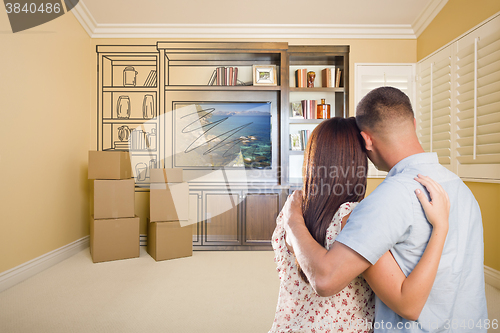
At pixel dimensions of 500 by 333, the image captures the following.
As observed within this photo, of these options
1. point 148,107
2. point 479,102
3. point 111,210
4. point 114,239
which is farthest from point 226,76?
point 479,102

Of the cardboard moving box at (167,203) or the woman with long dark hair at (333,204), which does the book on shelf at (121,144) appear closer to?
the cardboard moving box at (167,203)

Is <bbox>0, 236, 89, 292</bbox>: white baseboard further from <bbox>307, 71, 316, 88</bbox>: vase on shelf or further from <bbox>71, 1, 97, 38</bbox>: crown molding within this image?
<bbox>307, 71, 316, 88</bbox>: vase on shelf

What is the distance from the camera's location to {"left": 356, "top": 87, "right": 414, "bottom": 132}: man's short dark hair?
2.38 feet

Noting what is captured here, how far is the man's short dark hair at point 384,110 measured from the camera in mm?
726

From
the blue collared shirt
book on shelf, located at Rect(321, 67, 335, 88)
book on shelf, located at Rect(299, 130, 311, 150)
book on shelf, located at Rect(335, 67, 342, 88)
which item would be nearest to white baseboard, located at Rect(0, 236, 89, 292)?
the blue collared shirt

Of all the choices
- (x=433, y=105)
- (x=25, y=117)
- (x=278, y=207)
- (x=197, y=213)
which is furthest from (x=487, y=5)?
(x=25, y=117)

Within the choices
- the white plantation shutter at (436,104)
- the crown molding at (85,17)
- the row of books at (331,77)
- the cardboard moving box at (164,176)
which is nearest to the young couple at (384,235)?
the cardboard moving box at (164,176)

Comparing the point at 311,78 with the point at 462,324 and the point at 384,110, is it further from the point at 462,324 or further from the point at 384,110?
the point at 462,324

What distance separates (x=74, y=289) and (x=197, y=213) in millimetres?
1618

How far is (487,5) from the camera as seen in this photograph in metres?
2.50

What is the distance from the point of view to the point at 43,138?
2.75 metres

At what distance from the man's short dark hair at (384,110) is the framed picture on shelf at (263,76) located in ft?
10.4

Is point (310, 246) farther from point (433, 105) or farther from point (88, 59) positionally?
point (88, 59)

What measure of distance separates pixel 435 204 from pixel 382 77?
12.2ft
